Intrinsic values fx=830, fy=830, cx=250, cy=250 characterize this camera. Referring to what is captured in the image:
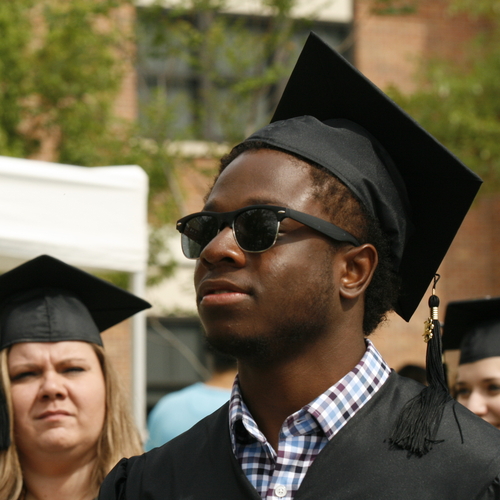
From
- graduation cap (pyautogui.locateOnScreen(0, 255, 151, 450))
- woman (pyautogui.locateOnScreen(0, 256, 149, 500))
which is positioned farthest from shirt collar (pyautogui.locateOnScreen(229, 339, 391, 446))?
graduation cap (pyautogui.locateOnScreen(0, 255, 151, 450))

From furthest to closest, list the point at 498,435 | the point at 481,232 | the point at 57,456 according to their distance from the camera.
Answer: the point at 481,232
the point at 57,456
the point at 498,435

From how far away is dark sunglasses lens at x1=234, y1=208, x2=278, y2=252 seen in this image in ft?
5.89

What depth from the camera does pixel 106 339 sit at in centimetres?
1039

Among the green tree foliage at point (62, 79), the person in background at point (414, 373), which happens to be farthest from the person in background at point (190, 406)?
the green tree foliage at point (62, 79)

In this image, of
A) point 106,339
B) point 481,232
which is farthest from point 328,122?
point 481,232

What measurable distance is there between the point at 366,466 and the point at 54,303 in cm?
180

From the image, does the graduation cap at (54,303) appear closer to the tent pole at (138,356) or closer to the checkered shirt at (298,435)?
the tent pole at (138,356)

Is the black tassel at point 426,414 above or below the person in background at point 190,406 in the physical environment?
above

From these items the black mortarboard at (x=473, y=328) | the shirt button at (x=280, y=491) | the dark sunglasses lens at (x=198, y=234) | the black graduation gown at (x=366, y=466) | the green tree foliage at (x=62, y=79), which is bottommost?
the shirt button at (x=280, y=491)

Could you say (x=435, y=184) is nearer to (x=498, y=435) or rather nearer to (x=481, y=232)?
(x=498, y=435)

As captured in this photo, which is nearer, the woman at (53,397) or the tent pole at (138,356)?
the woman at (53,397)

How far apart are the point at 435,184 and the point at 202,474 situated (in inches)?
35.8

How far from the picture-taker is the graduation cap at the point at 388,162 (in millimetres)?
1935

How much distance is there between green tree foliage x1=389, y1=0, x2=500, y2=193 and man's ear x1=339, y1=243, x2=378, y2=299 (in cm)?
720
